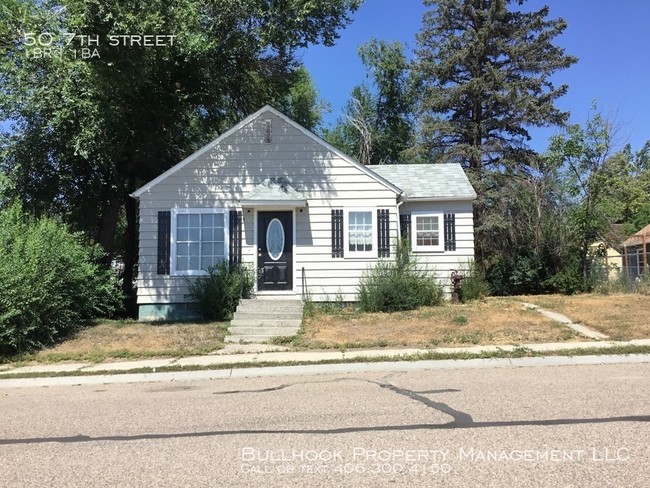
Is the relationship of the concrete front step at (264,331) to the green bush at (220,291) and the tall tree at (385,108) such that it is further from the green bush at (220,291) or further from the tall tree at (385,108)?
the tall tree at (385,108)

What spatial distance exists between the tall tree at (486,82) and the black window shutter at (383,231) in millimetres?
11723

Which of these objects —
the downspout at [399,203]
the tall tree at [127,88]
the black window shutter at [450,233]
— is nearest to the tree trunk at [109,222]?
the tall tree at [127,88]

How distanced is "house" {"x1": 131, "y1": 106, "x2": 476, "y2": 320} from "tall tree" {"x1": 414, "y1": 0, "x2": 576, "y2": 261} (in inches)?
474

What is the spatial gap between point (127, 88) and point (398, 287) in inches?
342

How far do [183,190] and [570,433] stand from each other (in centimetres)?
1278

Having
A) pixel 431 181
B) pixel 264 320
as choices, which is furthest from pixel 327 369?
pixel 431 181

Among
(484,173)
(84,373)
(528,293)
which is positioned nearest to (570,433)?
(84,373)

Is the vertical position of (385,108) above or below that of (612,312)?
above

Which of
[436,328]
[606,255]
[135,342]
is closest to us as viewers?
[135,342]

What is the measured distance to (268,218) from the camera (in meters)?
15.6

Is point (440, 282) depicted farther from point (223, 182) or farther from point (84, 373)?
point (84, 373)

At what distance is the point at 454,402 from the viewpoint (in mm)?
6410

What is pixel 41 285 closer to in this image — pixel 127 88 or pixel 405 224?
pixel 127 88

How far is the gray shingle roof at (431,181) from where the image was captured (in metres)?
16.3
